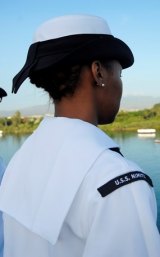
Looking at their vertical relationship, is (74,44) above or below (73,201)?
above

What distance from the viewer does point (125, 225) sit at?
79 cm

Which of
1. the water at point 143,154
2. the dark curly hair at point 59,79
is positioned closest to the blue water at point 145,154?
the water at point 143,154

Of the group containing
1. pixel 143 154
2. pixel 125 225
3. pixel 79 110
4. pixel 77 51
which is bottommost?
pixel 143 154

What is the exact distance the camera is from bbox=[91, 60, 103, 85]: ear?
3.10 ft

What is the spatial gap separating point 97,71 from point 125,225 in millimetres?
370

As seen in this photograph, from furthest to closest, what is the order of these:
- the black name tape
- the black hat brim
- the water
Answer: the water → the black hat brim → the black name tape

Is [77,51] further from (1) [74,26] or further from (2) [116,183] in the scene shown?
(2) [116,183]

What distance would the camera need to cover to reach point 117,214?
0.79 metres

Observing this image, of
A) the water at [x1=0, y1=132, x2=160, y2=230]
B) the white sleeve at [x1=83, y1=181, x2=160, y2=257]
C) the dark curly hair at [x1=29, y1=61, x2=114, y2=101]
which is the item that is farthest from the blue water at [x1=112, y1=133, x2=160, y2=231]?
the white sleeve at [x1=83, y1=181, x2=160, y2=257]

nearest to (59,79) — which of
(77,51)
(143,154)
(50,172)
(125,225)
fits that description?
(77,51)

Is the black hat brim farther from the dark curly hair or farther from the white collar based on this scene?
the white collar

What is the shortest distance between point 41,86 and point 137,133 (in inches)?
1711

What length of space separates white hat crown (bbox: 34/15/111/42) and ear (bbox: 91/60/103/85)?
8 cm

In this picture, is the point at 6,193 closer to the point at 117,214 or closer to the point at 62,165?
the point at 62,165
